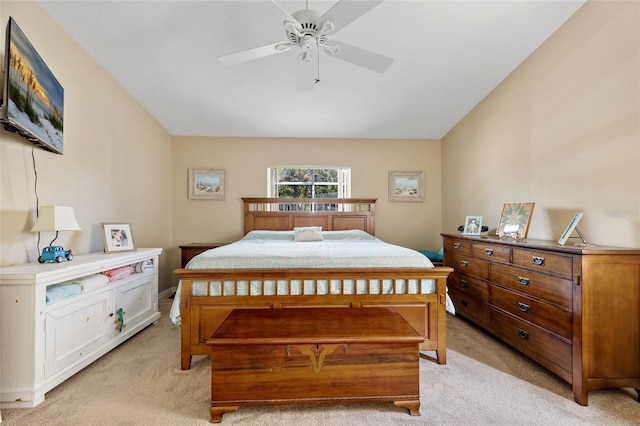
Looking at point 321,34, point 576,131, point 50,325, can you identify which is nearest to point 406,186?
point 576,131

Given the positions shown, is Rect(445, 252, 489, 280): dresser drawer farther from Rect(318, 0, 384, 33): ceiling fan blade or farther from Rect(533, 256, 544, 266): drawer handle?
Rect(318, 0, 384, 33): ceiling fan blade

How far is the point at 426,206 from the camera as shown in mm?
4934

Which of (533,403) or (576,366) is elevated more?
(576,366)

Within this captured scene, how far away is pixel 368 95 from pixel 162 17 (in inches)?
97.0

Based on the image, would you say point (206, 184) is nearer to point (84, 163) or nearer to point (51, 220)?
point (84, 163)

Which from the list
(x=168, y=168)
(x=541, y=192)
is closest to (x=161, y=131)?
(x=168, y=168)

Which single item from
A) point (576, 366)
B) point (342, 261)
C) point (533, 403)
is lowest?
point (533, 403)

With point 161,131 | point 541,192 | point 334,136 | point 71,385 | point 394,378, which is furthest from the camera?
point 334,136

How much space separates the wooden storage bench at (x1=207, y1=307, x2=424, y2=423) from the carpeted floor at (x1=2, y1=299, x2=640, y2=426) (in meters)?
0.13

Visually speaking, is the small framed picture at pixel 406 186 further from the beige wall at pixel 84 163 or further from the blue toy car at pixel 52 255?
the blue toy car at pixel 52 255

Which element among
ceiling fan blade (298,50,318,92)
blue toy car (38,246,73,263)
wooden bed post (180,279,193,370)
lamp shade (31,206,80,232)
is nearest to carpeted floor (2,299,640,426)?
wooden bed post (180,279,193,370)

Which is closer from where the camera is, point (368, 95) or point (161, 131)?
point (368, 95)

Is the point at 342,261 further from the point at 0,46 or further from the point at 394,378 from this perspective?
the point at 0,46

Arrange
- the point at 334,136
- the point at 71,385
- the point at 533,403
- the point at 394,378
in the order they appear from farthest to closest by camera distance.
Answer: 1. the point at 334,136
2. the point at 71,385
3. the point at 533,403
4. the point at 394,378
